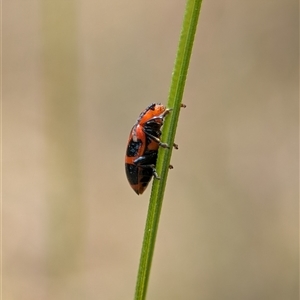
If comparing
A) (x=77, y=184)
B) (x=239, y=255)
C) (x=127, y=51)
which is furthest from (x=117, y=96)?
(x=239, y=255)

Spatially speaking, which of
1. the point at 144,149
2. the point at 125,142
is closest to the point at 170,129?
the point at 144,149

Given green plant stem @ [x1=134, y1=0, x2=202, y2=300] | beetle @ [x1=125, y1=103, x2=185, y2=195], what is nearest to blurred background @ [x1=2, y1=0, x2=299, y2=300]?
beetle @ [x1=125, y1=103, x2=185, y2=195]

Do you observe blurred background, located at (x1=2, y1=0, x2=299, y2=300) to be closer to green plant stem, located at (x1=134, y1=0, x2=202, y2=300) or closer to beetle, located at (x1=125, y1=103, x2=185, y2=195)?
beetle, located at (x1=125, y1=103, x2=185, y2=195)

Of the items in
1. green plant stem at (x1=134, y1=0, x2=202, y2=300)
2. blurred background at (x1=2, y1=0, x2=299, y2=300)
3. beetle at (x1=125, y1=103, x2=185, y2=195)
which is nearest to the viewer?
green plant stem at (x1=134, y1=0, x2=202, y2=300)

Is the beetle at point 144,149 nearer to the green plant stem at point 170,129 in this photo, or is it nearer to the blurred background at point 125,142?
the green plant stem at point 170,129

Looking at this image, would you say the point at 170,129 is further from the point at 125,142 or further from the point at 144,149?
the point at 125,142

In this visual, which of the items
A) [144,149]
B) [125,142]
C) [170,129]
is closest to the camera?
[170,129]
